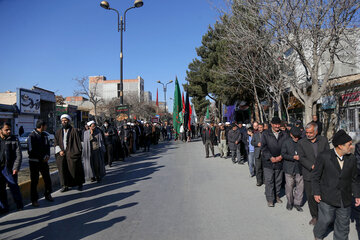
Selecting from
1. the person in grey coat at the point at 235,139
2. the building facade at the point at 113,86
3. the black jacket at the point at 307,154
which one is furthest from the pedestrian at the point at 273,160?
the building facade at the point at 113,86

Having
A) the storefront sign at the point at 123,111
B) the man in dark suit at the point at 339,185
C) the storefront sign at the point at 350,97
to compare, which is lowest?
the man in dark suit at the point at 339,185

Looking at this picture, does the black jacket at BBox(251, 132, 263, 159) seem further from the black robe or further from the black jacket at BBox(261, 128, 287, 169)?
the black robe

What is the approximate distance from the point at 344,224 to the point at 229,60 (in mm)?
16461

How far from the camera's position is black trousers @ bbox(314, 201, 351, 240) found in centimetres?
335

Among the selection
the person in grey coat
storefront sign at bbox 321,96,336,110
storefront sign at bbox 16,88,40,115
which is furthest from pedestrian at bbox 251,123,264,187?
storefront sign at bbox 16,88,40,115

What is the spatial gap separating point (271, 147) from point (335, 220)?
7.24 feet

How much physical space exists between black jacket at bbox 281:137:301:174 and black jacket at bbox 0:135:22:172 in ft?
16.0

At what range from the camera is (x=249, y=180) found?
8055mm

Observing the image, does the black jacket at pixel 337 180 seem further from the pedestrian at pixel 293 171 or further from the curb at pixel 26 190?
the curb at pixel 26 190

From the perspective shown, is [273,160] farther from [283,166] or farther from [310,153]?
[310,153]

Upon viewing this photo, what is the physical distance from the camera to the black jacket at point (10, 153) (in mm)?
5226

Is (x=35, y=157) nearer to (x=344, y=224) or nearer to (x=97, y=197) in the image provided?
(x=97, y=197)

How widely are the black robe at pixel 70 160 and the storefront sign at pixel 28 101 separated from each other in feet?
85.1

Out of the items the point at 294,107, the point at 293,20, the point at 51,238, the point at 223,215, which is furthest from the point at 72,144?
the point at 294,107
